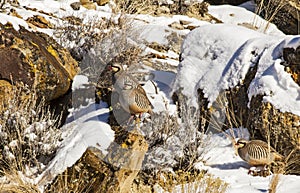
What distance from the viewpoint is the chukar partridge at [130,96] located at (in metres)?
5.96

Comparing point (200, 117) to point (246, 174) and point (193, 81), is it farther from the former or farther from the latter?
point (246, 174)

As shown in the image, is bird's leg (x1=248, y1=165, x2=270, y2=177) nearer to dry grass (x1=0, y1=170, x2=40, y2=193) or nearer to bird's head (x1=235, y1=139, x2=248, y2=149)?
bird's head (x1=235, y1=139, x2=248, y2=149)

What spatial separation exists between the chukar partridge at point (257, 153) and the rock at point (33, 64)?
2523 millimetres

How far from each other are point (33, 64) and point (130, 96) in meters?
1.71

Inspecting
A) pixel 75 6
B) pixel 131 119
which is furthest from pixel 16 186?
pixel 75 6

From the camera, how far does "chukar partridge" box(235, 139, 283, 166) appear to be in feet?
19.3

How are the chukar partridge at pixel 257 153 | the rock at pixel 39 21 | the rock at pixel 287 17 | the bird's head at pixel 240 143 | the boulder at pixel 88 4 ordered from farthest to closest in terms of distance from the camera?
the rock at pixel 287 17 < the boulder at pixel 88 4 < the rock at pixel 39 21 < the bird's head at pixel 240 143 < the chukar partridge at pixel 257 153

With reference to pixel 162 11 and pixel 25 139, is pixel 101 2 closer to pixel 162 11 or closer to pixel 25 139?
pixel 162 11

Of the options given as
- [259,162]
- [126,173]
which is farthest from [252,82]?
[126,173]

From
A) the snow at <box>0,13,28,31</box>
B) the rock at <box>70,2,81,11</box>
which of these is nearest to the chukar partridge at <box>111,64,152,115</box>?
the snow at <box>0,13,28,31</box>

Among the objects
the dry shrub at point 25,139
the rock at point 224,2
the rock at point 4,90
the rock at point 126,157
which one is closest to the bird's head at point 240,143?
the rock at point 126,157

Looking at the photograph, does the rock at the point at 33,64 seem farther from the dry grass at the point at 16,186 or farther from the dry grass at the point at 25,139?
the dry grass at the point at 16,186

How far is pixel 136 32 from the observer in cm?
913

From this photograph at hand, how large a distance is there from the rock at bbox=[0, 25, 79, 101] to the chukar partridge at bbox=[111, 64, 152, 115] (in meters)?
1.28
